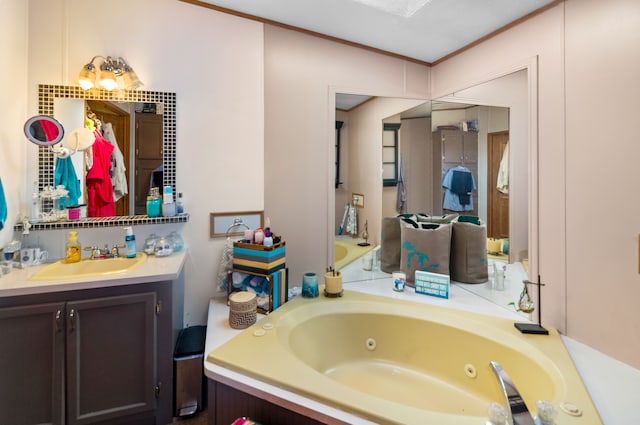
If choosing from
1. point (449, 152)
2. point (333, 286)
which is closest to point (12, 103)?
point (333, 286)

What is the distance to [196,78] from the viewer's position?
1.97 m

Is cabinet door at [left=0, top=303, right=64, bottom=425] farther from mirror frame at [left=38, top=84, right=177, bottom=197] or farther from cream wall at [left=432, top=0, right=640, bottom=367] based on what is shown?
cream wall at [left=432, top=0, right=640, bottom=367]

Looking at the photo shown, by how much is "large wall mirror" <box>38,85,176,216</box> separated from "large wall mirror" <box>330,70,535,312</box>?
3.88 ft

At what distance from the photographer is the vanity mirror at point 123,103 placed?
1733 mm

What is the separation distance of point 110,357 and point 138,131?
128cm

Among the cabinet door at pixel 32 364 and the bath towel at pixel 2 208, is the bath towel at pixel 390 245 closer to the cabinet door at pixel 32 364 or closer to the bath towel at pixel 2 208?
the cabinet door at pixel 32 364

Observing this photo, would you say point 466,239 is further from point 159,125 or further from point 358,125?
point 159,125

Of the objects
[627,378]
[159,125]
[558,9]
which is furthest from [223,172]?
[627,378]

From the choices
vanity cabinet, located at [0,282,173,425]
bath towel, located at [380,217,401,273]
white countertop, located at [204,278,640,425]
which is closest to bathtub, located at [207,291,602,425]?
white countertop, located at [204,278,640,425]

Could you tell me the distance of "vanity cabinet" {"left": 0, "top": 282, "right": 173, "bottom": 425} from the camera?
4.38 ft

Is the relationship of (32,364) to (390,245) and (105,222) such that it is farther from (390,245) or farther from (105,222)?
(390,245)

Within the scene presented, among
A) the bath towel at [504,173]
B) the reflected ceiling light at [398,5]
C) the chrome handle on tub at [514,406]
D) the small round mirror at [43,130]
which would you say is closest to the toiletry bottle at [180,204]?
the small round mirror at [43,130]

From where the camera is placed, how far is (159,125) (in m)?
1.91

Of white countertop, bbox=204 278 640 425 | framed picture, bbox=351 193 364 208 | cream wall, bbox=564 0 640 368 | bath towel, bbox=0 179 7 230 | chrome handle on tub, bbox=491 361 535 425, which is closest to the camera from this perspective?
chrome handle on tub, bbox=491 361 535 425
